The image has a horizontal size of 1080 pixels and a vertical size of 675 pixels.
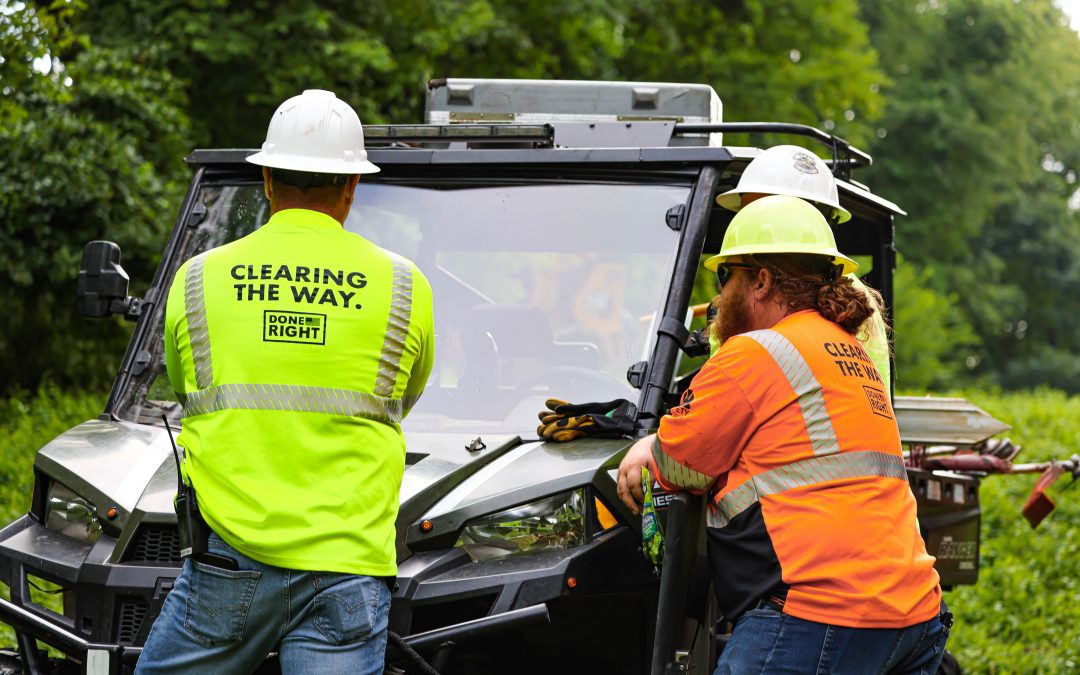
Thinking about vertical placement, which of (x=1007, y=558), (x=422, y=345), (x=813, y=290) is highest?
(x=813, y=290)

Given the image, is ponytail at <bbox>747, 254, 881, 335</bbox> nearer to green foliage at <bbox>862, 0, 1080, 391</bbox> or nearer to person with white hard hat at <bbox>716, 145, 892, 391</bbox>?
person with white hard hat at <bbox>716, 145, 892, 391</bbox>

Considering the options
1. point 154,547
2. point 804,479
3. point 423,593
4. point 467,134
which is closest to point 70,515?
point 154,547

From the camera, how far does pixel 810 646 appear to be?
331cm

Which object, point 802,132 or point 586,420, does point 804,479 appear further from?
point 802,132

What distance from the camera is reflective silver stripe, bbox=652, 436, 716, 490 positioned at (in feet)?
11.5

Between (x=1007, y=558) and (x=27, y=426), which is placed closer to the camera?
(x=1007, y=558)

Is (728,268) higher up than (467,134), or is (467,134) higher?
(467,134)

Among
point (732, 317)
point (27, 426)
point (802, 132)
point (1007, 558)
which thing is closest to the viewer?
point (732, 317)

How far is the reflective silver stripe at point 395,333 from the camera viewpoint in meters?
3.30

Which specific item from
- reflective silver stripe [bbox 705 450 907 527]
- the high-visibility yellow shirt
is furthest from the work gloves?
the high-visibility yellow shirt

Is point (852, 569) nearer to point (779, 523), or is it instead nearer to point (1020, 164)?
point (779, 523)

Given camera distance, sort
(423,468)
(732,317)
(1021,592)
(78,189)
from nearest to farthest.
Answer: (732,317) < (423,468) < (1021,592) < (78,189)

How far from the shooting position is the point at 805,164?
4484mm

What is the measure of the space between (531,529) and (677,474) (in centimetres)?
85
